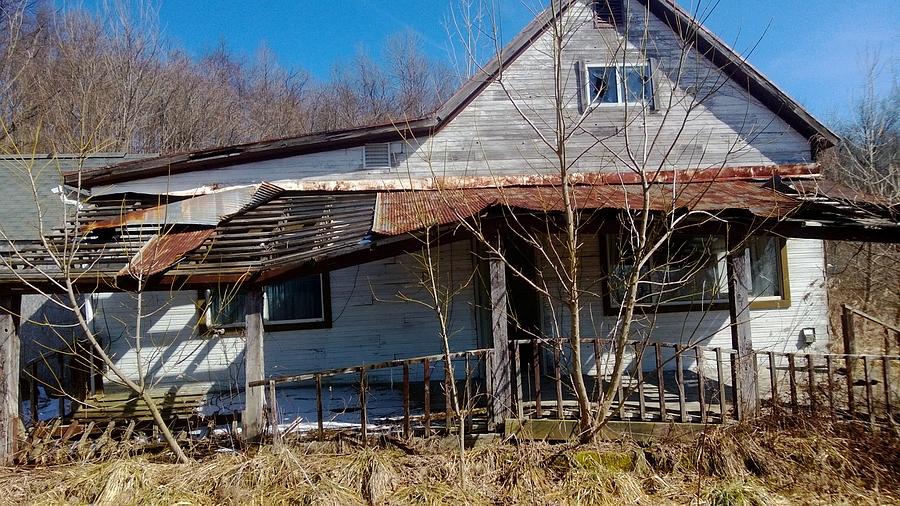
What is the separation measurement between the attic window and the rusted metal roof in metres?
0.66

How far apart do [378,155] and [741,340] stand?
6269 millimetres

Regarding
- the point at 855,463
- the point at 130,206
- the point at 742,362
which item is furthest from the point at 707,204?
the point at 130,206

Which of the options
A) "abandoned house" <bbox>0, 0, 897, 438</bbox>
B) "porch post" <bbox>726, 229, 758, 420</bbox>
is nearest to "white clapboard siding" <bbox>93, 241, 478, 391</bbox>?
"abandoned house" <bbox>0, 0, 897, 438</bbox>

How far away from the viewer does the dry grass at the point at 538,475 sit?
17.1ft

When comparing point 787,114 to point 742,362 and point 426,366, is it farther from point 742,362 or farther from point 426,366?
point 426,366

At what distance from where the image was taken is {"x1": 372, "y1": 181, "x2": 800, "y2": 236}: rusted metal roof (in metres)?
6.14

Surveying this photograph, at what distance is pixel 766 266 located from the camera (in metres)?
9.55

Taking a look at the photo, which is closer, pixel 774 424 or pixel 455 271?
pixel 774 424

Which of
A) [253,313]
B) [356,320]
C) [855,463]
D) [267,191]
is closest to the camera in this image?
[855,463]

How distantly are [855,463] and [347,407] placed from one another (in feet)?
19.9

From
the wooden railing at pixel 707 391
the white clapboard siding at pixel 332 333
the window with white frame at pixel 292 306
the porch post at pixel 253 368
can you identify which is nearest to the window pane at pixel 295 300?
the window with white frame at pixel 292 306

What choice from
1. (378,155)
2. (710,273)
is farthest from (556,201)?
(710,273)

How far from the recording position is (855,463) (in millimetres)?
5434

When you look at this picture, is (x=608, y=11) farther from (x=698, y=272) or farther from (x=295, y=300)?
(x=295, y=300)
